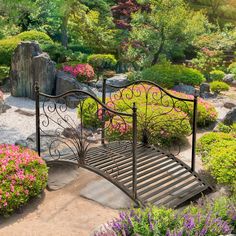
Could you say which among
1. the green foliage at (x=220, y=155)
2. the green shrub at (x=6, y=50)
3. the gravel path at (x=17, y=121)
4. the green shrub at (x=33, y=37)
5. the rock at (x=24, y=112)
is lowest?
the gravel path at (x=17, y=121)

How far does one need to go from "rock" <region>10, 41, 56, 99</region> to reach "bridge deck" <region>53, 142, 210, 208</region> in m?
6.63

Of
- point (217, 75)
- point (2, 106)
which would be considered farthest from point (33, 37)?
point (217, 75)

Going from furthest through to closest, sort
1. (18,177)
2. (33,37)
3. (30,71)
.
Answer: (33,37)
(30,71)
(18,177)

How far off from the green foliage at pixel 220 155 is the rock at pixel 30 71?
23.8 feet

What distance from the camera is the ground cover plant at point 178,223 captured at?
12.3 ft

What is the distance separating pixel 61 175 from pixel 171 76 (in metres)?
8.90

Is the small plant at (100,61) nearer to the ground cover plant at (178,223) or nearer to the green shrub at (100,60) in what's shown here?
the green shrub at (100,60)

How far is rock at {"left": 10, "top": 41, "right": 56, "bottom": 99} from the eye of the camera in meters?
13.3

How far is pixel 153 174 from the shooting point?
6.41 meters

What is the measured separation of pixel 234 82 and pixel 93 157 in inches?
521

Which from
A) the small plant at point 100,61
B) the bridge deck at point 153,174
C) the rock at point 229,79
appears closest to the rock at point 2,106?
the bridge deck at point 153,174

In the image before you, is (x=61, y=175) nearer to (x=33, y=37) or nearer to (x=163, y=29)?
(x=163, y=29)

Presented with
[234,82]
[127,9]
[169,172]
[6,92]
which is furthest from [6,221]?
[127,9]

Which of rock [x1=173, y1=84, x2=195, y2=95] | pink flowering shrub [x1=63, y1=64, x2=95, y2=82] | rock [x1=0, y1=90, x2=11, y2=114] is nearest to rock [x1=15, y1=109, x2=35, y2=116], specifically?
rock [x1=0, y1=90, x2=11, y2=114]
